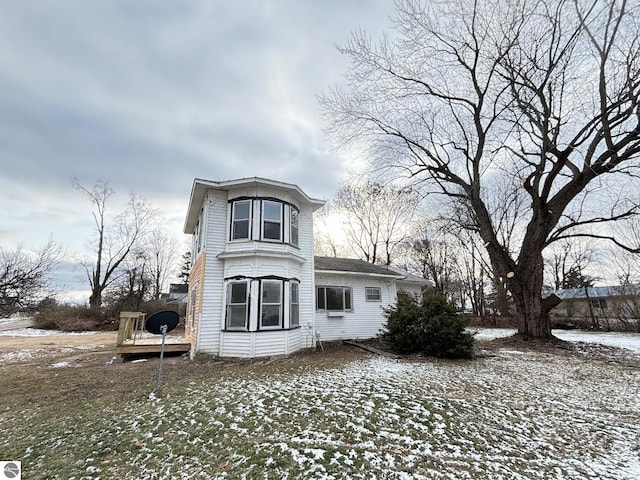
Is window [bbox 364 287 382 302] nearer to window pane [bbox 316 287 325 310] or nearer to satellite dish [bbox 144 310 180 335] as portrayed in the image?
window pane [bbox 316 287 325 310]

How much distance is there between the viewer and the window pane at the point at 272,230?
10492 millimetres

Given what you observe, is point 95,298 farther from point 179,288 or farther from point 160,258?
point 179,288

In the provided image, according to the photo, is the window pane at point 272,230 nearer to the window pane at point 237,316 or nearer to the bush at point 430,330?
the window pane at point 237,316

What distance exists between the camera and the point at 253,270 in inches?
393

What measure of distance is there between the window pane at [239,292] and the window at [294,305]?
1.59 metres

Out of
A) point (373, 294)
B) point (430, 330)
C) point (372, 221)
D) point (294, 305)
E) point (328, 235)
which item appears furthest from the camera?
point (328, 235)

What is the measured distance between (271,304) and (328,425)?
19.6 feet

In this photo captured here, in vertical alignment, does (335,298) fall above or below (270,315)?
above

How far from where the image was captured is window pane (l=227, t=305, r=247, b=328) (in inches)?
385

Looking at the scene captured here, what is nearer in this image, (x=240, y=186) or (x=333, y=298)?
(x=240, y=186)

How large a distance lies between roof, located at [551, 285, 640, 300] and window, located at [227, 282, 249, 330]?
23.1 meters

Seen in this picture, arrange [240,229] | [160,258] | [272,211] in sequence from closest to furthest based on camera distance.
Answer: [240,229] → [272,211] → [160,258]

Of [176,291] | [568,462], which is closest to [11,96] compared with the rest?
[568,462]

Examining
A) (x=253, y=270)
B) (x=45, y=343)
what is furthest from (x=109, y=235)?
(x=253, y=270)
